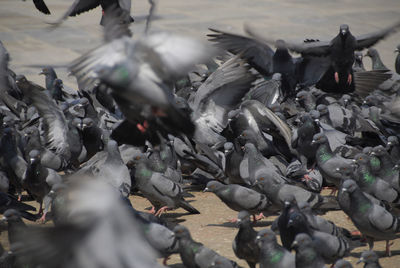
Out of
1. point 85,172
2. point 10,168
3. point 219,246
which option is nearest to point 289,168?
point 219,246

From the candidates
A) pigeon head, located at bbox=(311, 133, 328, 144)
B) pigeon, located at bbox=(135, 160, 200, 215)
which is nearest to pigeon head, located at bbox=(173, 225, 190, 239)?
pigeon, located at bbox=(135, 160, 200, 215)

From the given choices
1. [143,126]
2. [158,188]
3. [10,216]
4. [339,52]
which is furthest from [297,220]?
[339,52]

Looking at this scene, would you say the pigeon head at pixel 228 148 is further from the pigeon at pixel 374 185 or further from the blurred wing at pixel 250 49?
the blurred wing at pixel 250 49

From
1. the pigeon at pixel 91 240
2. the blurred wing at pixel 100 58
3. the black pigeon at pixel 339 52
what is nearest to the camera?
the pigeon at pixel 91 240

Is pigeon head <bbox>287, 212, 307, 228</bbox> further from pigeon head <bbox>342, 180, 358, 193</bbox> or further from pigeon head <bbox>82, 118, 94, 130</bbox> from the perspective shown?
pigeon head <bbox>82, 118, 94, 130</bbox>

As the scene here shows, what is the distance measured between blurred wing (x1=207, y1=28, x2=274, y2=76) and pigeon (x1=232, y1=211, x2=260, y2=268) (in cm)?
520

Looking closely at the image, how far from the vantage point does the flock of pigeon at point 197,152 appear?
550 cm

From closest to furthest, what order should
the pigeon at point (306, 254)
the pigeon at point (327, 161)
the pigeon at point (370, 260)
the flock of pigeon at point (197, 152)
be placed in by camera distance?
1. the flock of pigeon at point (197, 152)
2. the pigeon at point (306, 254)
3. the pigeon at point (370, 260)
4. the pigeon at point (327, 161)

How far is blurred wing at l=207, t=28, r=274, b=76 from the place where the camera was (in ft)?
38.8

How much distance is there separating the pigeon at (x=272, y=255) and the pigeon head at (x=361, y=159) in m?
2.34

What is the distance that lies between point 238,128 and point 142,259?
17.7ft

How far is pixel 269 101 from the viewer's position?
36.9ft

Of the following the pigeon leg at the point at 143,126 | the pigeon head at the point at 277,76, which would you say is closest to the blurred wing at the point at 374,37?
the pigeon head at the point at 277,76

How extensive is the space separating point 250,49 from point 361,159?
3.94 m
